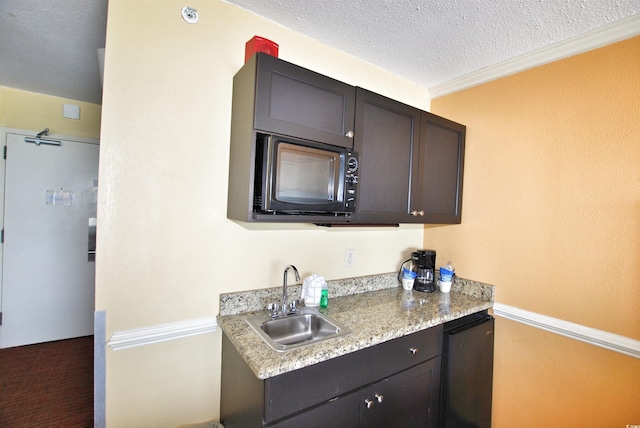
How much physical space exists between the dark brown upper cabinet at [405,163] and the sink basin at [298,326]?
22.1 inches

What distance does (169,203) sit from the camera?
1357 millimetres

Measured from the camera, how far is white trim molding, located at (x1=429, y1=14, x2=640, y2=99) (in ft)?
4.76

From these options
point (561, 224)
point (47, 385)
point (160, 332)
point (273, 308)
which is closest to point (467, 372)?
point (561, 224)

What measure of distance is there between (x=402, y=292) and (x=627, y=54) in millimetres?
1820

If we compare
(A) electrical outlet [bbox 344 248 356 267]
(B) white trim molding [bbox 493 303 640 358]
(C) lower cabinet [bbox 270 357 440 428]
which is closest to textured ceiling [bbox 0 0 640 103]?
(A) electrical outlet [bbox 344 248 356 267]

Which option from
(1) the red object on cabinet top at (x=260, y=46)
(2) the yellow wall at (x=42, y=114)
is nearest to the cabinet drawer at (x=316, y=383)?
A: (1) the red object on cabinet top at (x=260, y=46)

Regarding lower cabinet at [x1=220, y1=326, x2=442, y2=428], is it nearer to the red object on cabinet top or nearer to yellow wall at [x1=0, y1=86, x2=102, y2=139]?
the red object on cabinet top

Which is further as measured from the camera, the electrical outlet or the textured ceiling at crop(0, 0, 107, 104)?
the electrical outlet

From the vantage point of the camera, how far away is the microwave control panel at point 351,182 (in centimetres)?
147

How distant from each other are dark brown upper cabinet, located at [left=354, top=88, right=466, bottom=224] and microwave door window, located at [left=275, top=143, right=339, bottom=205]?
0.76 feet

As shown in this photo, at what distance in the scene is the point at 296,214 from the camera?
4.33 ft

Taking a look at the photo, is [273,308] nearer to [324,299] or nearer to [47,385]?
[324,299]

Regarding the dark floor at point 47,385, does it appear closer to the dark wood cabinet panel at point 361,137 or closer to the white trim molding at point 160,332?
the white trim molding at point 160,332

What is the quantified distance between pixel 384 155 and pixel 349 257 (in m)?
0.75
